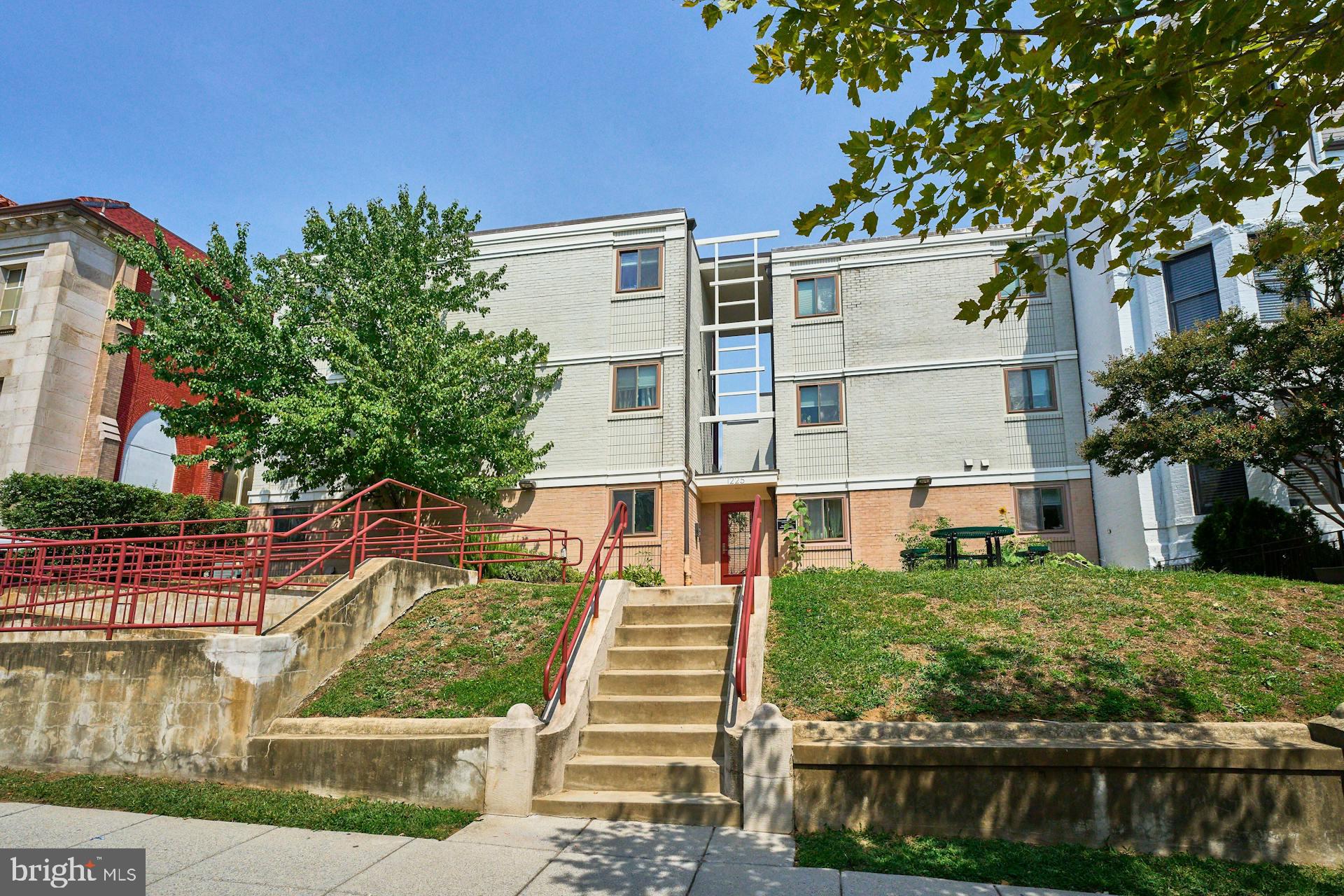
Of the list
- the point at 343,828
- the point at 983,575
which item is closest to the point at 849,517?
the point at 983,575

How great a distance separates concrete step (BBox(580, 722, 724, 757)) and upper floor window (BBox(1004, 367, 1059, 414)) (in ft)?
52.8

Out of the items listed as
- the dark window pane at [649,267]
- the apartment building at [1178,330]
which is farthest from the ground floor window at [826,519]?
the dark window pane at [649,267]

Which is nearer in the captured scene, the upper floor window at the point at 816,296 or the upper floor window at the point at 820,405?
the upper floor window at the point at 820,405

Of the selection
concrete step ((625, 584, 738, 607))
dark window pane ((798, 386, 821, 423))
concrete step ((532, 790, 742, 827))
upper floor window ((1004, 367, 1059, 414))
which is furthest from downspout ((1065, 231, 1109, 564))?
concrete step ((532, 790, 742, 827))

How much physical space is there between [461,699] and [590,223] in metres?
16.9

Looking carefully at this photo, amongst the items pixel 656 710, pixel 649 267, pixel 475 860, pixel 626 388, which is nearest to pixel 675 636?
pixel 656 710

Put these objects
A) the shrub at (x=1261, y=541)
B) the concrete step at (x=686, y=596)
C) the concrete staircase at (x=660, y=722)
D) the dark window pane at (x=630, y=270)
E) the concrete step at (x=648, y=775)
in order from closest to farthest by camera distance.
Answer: the concrete staircase at (x=660, y=722)
the concrete step at (x=648, y=775)
the concrete step at (x=686, y=596)
the shrub at (x=1261, y=541)
the dark window pane at (x=630, y=270)

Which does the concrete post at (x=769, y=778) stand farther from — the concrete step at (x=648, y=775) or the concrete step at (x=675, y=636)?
the concrete step at (x=675, y=636)

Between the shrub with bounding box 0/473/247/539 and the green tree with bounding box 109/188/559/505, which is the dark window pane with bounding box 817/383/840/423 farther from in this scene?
the shrub with bounding box 0/473/247/539

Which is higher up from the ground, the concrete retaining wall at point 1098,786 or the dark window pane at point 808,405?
the dark window pane at point 808,405

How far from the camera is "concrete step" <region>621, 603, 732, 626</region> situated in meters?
10.2

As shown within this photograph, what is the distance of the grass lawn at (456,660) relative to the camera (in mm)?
8633

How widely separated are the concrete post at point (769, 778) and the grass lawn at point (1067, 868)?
1.26 ft

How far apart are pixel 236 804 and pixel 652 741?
3.82 meters
